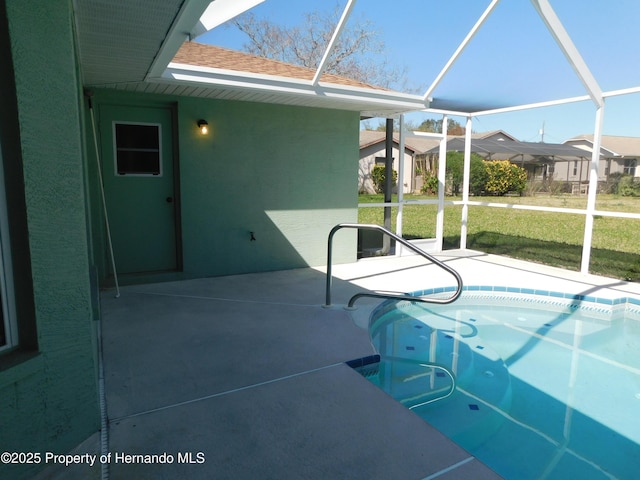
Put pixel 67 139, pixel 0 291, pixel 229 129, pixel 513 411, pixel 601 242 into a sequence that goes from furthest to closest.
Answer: pixel 601 242 → pixel 229 129 → pixel 513 411 → pixel 67 139 → pixel 0 291

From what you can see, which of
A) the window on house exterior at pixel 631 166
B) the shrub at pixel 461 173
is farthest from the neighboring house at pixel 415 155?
the window on house exterior at pixel 631 166

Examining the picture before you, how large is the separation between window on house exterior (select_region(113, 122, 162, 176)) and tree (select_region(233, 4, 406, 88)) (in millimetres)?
9349

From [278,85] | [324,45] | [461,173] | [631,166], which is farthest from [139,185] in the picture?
[631,166]

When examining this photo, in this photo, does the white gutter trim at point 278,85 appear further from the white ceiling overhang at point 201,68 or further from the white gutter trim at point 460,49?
the white gutter trim at point 460,49

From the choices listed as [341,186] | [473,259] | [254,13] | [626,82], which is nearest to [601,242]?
[626,82]

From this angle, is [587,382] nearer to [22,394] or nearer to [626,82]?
[22,394]

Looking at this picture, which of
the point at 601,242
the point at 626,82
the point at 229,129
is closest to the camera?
the point at 229,129

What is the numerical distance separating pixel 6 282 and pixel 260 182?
4.96 meters

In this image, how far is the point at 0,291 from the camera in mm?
2062

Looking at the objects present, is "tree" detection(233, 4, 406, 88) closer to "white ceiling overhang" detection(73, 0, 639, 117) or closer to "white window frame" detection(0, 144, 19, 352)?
"white ceiling overhang" detection(73, 0, 639, 117)

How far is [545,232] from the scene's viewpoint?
1317 cm

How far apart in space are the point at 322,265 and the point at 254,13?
1062 cm

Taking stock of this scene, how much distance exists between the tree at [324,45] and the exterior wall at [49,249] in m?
13.0

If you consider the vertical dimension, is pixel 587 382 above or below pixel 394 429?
below
